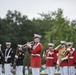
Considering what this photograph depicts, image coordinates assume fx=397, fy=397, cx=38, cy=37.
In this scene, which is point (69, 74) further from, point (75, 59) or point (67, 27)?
point (67, 27)

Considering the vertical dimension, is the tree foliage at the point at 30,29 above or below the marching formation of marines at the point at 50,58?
above

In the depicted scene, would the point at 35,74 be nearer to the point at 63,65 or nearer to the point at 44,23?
the point at 63,65

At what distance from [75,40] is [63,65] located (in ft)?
71.5

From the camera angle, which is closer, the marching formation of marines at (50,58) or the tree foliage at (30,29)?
the marching formation of marines at (50,58)

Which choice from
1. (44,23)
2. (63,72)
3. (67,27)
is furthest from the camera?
(44,23)

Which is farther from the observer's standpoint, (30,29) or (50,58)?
(30,29)

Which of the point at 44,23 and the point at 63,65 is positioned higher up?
the point at 44,23

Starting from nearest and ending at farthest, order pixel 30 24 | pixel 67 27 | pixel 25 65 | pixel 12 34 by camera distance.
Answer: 1. pixel 25 65
2. pixel 67 27
3. pixel 12 34
4. pixel 30 24

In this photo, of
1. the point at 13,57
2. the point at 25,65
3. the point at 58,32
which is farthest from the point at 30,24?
the point at 13,57

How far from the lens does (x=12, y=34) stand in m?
56.7

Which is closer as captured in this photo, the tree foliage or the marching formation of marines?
the marching formation of marines

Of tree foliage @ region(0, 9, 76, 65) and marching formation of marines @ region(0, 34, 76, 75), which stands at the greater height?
tree foliage @ region(0, 9, 76, 65)

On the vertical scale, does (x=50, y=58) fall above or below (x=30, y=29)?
below

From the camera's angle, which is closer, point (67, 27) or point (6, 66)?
point (6, 66)
